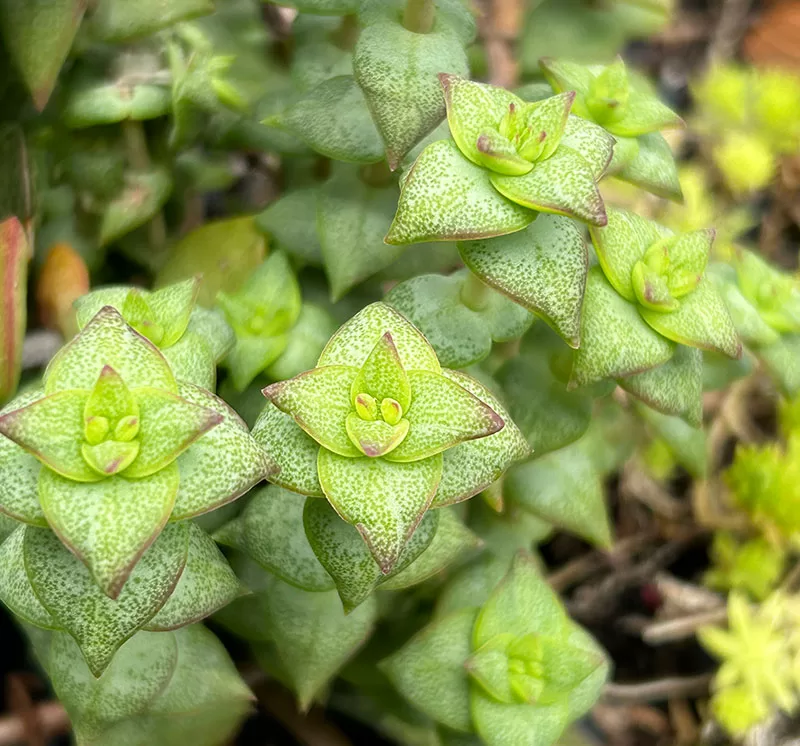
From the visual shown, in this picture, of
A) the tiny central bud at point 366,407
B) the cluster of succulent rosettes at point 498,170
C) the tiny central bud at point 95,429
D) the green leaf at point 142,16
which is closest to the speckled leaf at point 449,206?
the cluster of succulent rosettes at point 498,170

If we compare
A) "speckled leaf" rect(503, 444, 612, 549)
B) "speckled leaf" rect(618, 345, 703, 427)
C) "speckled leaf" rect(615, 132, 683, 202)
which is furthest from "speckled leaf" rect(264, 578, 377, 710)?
"speckled leaf" rect(615, 132, 683, 202)

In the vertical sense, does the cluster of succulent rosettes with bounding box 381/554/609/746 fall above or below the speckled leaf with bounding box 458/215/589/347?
below

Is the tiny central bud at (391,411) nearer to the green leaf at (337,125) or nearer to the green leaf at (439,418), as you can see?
the green leaf at (439,418)

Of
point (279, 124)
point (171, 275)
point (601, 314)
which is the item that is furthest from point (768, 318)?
point (171, 275)

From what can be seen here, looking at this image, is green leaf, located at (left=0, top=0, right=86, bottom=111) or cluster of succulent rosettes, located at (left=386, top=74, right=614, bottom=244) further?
green leaf, located at (left=0, top=0, right=86, bottom=111)

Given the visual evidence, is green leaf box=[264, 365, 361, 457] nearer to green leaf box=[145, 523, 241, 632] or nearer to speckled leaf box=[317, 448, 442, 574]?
speckled leaf box=[317, 448, 442, 574]

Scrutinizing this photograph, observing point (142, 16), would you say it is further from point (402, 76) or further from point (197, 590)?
point (197, 590)
